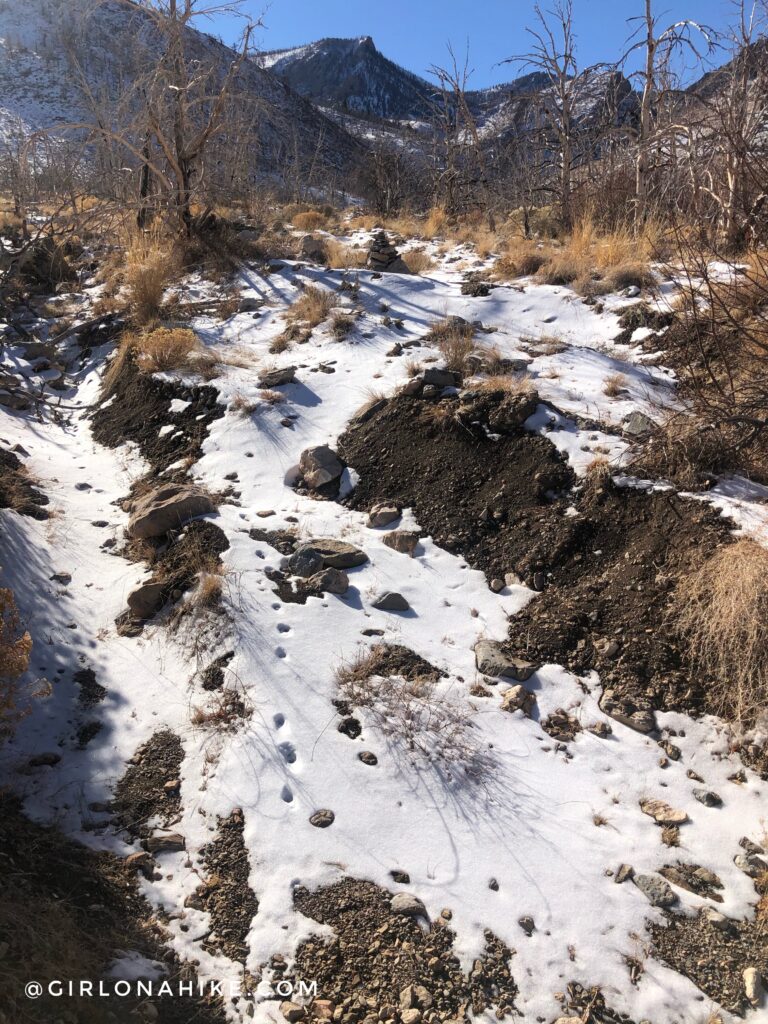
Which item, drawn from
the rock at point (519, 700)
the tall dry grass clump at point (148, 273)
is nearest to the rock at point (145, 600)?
the rock at point (519, 700)

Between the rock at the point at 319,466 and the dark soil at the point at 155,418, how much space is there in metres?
1.03

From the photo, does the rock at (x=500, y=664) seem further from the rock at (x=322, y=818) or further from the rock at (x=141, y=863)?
the rock at (x=141, y=863)

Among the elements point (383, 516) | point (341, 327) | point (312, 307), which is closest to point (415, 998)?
point (383, 516)

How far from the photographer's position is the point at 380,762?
3045 millimetres

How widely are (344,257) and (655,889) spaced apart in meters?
8.95

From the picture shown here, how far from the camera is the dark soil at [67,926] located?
6.32ft

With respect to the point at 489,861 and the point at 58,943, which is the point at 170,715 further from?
the point at 489,861

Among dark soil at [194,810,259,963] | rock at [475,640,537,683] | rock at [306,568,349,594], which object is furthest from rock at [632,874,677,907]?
rock at [306,568,349,594]

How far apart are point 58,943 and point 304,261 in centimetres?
903

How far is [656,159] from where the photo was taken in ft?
28.3

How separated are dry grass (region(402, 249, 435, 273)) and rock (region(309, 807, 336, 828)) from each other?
309 inches

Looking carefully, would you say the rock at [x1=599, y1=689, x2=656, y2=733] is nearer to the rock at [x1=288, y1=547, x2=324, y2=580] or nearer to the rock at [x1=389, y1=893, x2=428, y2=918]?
the rock at [x1=389, y1=893, x2=428, y2=918]

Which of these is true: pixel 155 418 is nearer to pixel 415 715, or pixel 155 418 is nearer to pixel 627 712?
pixel 415 715

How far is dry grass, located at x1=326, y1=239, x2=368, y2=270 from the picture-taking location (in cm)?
925
